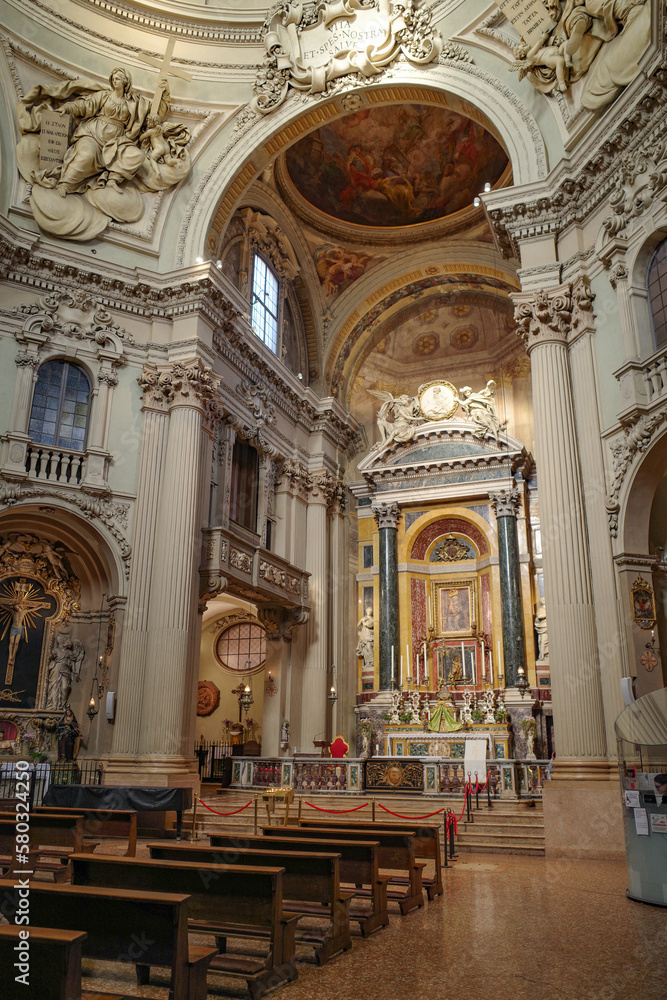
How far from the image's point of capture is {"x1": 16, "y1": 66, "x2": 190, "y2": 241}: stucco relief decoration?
1683 centimetres

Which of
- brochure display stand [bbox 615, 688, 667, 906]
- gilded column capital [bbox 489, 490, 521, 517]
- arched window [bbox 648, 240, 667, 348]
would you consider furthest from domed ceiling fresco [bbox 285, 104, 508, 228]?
brochure display stand [bbox 615, 688, 667, 906]

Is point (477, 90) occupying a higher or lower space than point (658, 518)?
higher

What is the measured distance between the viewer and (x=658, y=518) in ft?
41.3

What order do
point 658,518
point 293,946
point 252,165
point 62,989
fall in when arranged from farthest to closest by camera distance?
point 252,165 → point 658,518 → point 293,946 → point 62,989

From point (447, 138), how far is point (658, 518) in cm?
1405

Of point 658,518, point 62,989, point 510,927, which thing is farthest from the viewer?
point 658,518

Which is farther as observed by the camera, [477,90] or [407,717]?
[407,717]

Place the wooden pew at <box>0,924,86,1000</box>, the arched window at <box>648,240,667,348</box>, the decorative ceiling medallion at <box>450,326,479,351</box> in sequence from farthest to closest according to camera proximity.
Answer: the decorative ceiling medallion at <box>450,326,479,351</box>, the arched window at <box>648,240,667,348</box>, the wooden pew at <box>0,924,86,1000</box>

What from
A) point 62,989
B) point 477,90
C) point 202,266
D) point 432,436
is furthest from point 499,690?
point 62,989

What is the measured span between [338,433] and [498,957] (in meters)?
20.2

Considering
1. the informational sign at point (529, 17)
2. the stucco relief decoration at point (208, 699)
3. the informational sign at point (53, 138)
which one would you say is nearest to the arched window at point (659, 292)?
the informational sign at point (529, 17)

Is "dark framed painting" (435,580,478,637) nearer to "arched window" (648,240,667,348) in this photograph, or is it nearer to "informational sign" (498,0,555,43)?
"arched window" (648,240,667,348)

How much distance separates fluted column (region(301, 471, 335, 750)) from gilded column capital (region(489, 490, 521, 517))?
499 centimetres

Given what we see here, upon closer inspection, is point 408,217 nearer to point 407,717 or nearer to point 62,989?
point 407,717
